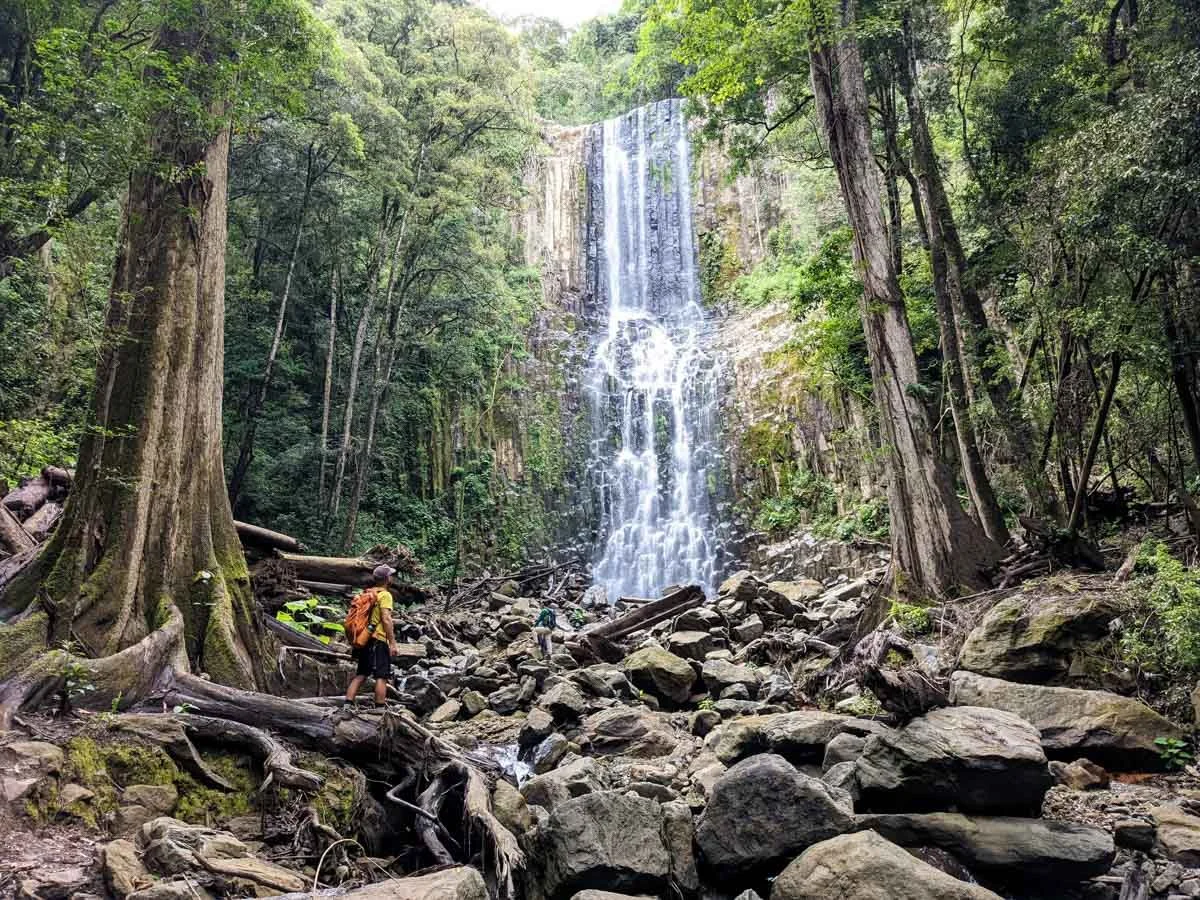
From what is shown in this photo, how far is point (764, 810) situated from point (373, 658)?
3424mm

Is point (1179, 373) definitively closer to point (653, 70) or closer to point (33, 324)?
point (653, 70)

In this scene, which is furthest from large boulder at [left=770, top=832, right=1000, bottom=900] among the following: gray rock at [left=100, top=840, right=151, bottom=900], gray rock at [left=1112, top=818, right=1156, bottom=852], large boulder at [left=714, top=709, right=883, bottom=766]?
gray rock at [left=100, top=840, right=151, bottom=900]

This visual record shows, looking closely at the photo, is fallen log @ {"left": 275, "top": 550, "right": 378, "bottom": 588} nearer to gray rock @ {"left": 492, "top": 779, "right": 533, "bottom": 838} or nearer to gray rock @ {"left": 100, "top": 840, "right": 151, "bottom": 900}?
gray rock @ {"left": 492, "top": 779, "right": 533, "bottom": 838}

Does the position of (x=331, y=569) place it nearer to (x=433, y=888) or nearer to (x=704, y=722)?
(x=704, y=722)

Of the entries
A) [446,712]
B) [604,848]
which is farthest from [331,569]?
[604,848]

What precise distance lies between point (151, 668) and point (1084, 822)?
5771mm

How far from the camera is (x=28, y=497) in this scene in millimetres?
7562

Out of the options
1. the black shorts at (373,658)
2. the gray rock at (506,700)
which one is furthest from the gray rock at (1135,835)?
the gray rock at (506,700)

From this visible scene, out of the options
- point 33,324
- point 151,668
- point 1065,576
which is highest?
point 33,324

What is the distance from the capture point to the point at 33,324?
10.6 m

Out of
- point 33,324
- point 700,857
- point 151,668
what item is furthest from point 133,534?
point 33,324

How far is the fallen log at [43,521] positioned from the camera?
705 cm

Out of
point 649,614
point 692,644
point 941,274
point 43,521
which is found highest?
point 941,274

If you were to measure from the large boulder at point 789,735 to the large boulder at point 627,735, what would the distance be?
3.00 ft
